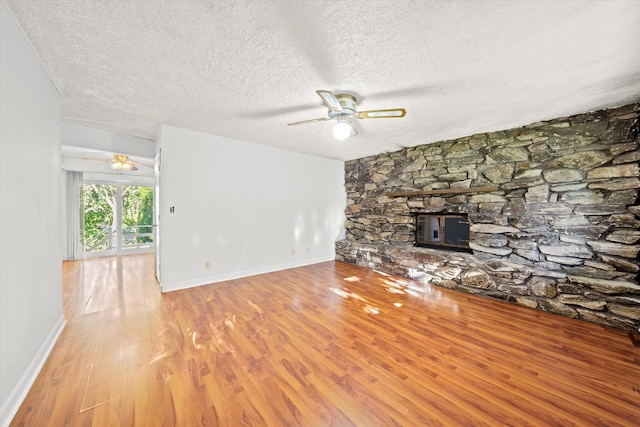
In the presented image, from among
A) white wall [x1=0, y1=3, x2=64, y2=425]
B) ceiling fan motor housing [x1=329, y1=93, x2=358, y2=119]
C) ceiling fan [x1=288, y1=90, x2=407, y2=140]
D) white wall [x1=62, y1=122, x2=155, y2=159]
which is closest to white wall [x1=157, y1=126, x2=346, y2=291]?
white wall [x1=62, y1=122, x2=155, y2=159]

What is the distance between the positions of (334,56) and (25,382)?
10.1 ft

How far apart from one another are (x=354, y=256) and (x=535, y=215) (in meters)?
3.07

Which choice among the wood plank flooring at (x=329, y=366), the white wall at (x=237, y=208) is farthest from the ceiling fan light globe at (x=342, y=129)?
the white wall at (x=237, y=208)

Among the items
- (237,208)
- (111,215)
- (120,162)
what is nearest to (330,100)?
(237,208)

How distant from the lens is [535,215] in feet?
10.2

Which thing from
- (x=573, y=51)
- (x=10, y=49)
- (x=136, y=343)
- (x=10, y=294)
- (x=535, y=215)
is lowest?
(x=136, y=343)

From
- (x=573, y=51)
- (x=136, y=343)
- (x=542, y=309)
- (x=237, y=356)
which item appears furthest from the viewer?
(x=542, y=309)

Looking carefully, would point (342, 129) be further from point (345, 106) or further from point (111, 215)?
point (111, 215)

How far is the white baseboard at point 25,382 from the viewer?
4.23ft

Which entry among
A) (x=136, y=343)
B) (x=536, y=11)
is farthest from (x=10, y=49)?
(x=536, y=11)

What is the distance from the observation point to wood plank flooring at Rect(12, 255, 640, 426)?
1375 millimetres

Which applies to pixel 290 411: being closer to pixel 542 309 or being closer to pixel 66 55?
pixel 66 55

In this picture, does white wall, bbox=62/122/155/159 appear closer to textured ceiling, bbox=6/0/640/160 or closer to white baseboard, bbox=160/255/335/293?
textured ceiling, bbox=6/0/640/160

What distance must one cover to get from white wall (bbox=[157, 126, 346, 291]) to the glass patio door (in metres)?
4.12
